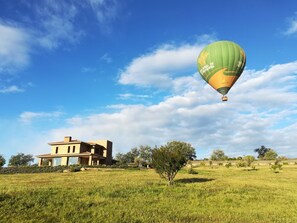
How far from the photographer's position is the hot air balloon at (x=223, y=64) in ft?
96.8

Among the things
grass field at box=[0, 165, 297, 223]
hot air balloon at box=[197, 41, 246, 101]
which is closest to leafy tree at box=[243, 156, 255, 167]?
hot air balloon at box=[197, 41, 246, 101]

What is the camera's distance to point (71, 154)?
73875 millimetres

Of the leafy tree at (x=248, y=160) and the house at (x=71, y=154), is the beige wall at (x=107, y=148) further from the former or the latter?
the leafy tree at (x=248, y=160)

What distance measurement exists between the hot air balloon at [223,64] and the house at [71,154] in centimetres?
4933

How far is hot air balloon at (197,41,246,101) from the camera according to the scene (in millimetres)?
29500

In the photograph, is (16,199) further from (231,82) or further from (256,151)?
(256,151)

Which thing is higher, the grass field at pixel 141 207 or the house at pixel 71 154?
the house at pixel 71 154

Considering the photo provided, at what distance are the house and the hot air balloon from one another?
49327mm

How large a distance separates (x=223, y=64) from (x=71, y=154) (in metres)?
54.5

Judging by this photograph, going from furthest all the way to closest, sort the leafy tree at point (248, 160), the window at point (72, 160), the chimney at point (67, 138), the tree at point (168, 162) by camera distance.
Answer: the chimney at point (67, 138)
the window at point (72, 160)
the leafy tree at point (248, 160)
the tree at point (168, 162)

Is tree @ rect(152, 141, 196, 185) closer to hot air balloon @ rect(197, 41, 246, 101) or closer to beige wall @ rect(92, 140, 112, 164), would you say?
hot air balloon @ rect(197, 41, 246, 101)

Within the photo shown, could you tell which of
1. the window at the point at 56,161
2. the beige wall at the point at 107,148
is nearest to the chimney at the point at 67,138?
the window at the point at 56,161

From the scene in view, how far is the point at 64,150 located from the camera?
76.2 meters

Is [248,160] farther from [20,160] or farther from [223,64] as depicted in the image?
[20,160]
